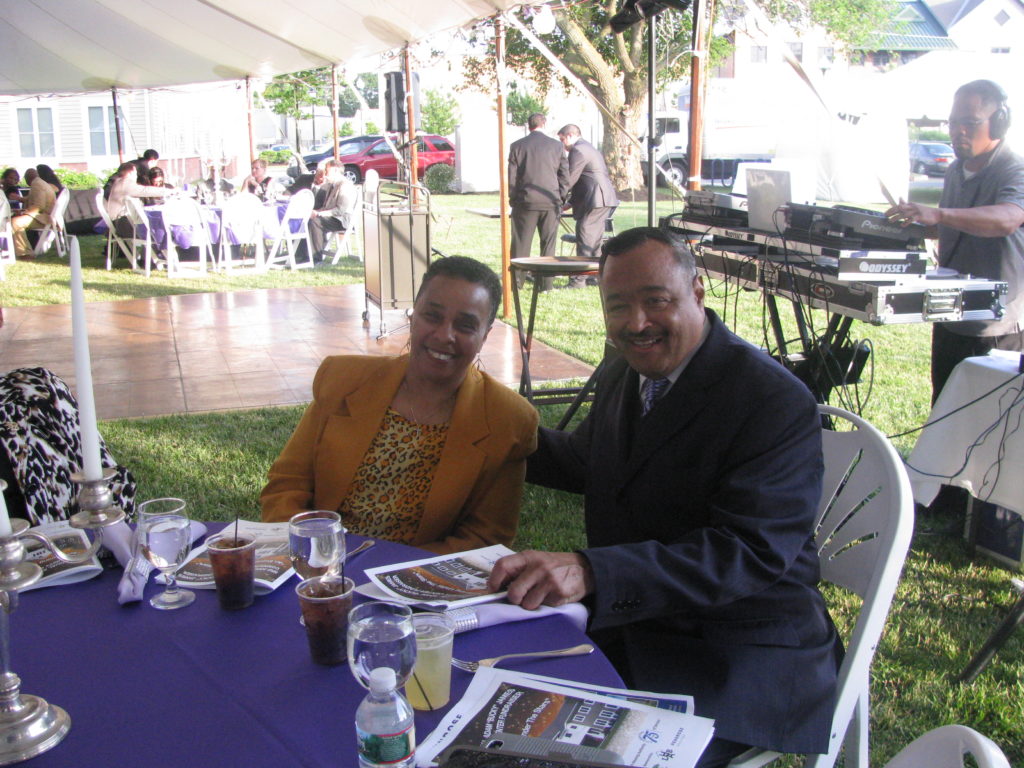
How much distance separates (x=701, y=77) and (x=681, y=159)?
66.7 feet

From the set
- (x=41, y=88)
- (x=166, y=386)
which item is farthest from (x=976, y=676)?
(x=41, y=88)

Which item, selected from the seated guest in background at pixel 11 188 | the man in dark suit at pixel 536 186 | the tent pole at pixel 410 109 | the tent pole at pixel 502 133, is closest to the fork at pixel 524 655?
the tent pole at pixel 502 133

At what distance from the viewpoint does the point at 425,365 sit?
2.30 m

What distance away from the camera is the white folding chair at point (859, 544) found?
171cm

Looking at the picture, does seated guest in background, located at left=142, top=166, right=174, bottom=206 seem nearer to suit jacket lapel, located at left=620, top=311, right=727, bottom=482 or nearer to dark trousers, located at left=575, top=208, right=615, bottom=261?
dark trousers, located at left=575, top=208, right=615, bottom=261

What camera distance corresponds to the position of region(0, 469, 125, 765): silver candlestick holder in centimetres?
114

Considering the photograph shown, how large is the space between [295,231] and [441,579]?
11.2 meters

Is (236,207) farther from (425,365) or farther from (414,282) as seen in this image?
(425,365)

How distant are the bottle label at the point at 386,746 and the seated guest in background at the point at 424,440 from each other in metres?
1.13

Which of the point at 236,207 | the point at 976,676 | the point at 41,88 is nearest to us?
the point at 976,676

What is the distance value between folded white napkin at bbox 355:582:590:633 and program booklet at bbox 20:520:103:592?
524 mm

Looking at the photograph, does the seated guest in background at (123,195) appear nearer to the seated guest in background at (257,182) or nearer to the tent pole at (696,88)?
the seated guest in background at (257,182)

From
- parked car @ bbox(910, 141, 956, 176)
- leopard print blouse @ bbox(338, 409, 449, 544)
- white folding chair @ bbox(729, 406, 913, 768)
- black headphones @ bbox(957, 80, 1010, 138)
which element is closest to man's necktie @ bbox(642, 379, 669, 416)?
white folding chair @ bbox(729, 406, 913, 768)

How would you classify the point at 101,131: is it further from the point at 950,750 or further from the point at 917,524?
the point at 950,750
